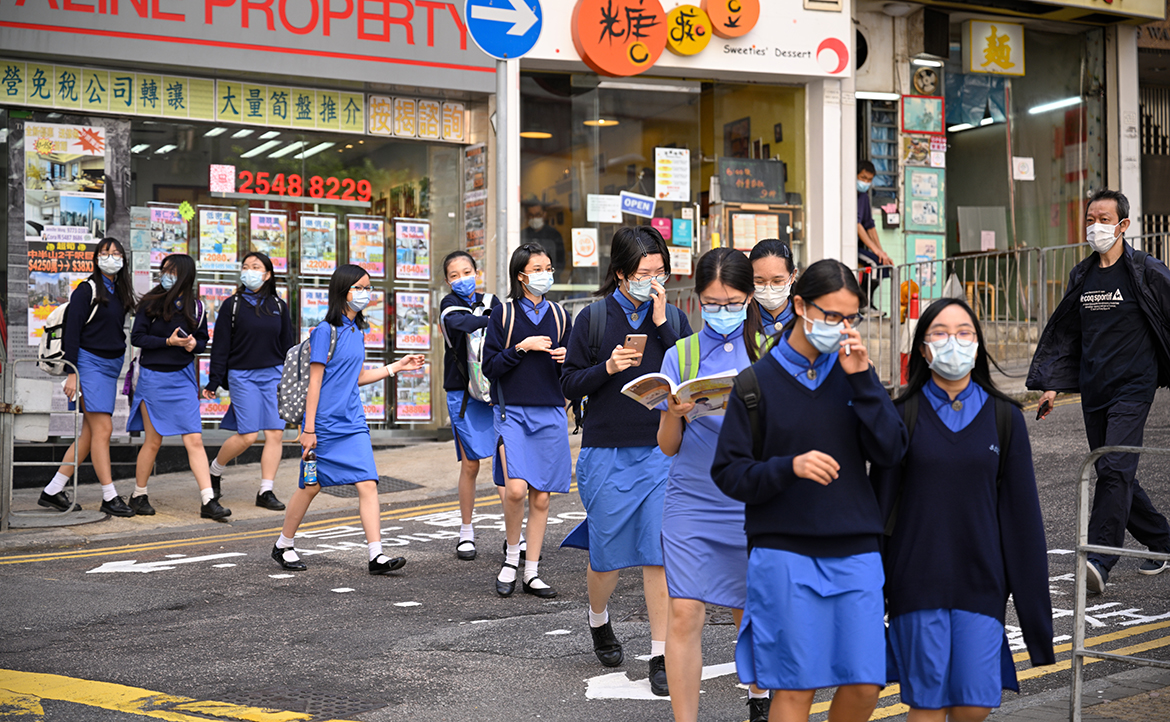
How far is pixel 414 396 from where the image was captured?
14258 millimetres

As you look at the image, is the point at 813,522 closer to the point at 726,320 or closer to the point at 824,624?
the point at 824,624

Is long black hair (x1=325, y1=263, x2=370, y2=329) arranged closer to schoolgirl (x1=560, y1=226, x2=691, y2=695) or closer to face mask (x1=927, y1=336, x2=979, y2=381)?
schoolgirl (x1=560, y1=226, x2=691, y2=695)

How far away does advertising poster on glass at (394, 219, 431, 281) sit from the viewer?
14.2 metres

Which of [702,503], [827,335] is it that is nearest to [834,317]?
[827,335]

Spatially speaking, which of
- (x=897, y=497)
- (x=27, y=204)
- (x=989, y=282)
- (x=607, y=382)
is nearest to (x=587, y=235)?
(x=989, y=282)

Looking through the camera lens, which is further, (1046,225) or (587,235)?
(1046,225)

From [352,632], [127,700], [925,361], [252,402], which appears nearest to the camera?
[925,361]

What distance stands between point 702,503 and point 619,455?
971 mm

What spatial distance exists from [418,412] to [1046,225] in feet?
31.8

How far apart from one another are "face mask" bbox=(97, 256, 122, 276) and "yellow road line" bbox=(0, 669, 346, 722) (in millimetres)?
5216

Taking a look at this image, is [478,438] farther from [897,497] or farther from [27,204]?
[27,204]

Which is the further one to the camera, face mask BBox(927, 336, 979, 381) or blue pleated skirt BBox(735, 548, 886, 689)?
face mask BBox(927, 336, 979, 381)

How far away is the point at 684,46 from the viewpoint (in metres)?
14.9

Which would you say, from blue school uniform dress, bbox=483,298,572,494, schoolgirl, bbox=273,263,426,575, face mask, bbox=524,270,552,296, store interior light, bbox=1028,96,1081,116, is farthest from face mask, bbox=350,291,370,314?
store interior light, bbox=1028,96,1081,116
